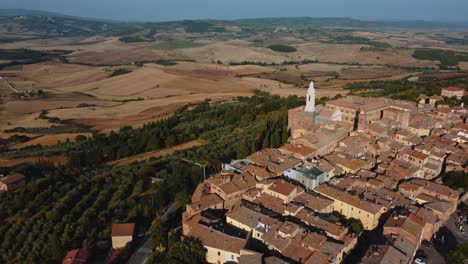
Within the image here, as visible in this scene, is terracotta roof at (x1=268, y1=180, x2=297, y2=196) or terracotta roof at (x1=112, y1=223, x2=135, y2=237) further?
terracotta roof at (x1=268, y1=180, x2=297, y2=196)

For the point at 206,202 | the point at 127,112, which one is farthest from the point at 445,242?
the point at 127,112

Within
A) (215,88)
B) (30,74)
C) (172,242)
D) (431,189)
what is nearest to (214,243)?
(172,242)

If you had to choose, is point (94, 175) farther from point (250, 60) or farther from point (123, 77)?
point (250, 60)

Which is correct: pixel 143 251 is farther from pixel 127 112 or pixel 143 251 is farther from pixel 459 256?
pixel 127 112

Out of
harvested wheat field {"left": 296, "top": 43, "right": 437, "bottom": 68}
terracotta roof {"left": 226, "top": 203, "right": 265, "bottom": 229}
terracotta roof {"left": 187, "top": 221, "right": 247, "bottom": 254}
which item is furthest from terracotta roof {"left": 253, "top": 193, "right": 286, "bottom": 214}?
harvested wheat field {"left": 296, "top": 43, "right": 437, "bottom": 68}

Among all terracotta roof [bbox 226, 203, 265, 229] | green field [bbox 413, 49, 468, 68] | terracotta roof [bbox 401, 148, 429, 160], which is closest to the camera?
terracotta roof [bbox 226, 203, 265, 229]

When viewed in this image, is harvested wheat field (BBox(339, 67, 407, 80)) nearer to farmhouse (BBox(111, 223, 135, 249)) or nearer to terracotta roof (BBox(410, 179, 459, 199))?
terracotta roof (BBox(410, 179, 459, 199))

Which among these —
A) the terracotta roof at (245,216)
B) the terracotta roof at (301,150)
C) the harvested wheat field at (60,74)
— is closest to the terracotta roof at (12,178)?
the terracotta roof at (245,216)
